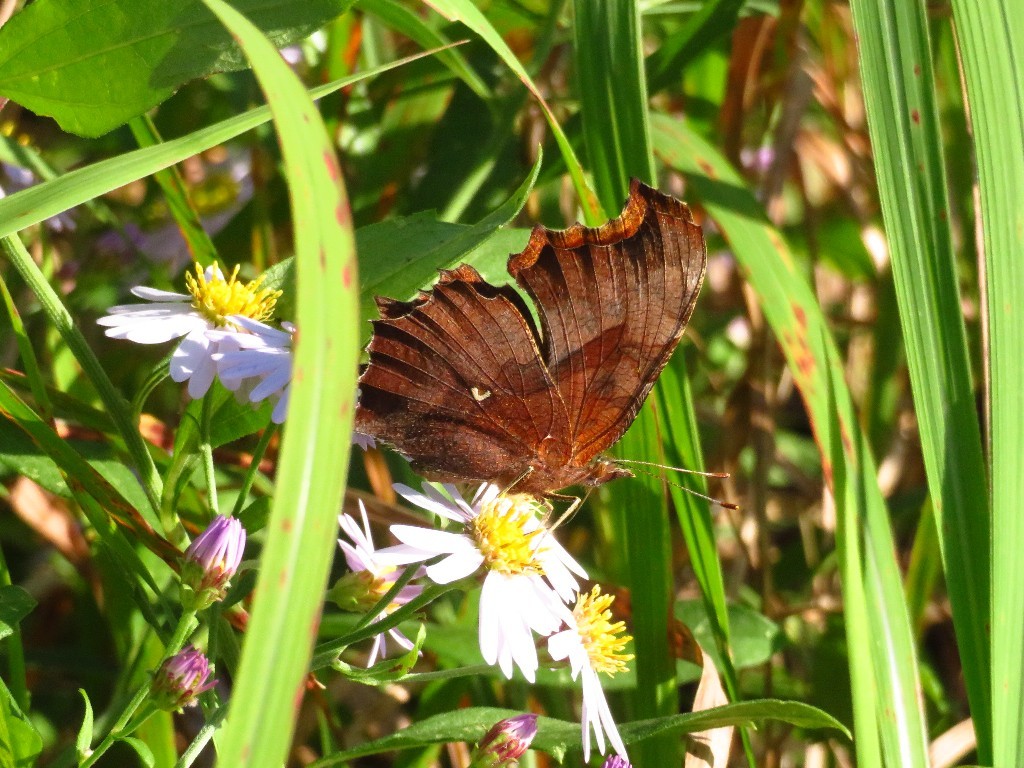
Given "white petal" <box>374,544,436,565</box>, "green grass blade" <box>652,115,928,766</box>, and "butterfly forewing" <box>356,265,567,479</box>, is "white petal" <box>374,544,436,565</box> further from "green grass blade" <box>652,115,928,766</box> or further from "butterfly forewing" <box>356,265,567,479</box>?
"green grass blade" <box>652,115,928,766</box>

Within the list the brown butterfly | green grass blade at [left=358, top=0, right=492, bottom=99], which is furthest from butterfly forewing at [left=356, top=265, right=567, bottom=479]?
green grass blade at [left=358, top=0, right=492, bottom=99]

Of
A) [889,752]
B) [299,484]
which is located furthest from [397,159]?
[299,484]

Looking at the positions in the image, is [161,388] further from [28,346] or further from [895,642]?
[895,642]

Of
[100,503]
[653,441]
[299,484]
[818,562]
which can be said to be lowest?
[818,562]

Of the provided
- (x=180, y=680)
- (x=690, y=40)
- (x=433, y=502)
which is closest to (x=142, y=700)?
(x=180, y=680)

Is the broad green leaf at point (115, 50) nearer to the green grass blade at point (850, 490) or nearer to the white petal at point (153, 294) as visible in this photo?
the white petal at point (153, 294)

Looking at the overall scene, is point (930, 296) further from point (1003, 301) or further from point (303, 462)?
point (303, 462)
